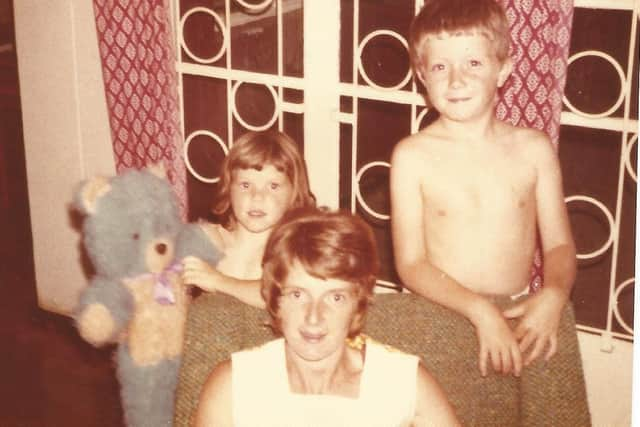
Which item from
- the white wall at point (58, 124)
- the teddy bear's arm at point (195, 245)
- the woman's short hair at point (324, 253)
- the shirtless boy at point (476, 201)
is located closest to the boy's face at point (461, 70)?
the shirtless boy at point (476, 201)

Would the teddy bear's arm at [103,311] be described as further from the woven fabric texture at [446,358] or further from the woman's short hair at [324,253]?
the woman's short hair at [324,253]

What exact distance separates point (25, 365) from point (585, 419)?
177 centimetres

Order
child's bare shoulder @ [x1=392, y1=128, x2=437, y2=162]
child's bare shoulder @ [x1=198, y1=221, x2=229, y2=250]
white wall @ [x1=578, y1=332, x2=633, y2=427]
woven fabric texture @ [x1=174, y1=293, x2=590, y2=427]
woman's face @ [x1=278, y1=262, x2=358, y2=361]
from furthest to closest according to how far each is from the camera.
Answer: white wall @ [x1=578, y1=332, x2=633, y2=427], child's bare shoulder @ [x1=198, y1=221, x2=229, y2=250], child's bare shoulder @ [x1=392, y1=128, x2=437, y2=162], woven fabric texture @ [x1=174, y1=293, x2=590, y2=427], woman's face @ [x1=278, y1=262, x2=358, y2=361]

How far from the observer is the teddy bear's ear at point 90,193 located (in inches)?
62.5

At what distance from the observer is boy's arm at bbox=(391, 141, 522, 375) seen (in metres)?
1.52

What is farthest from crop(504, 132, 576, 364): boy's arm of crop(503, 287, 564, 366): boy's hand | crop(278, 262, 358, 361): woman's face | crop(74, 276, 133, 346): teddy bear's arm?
crop(74, 276, 133, 346): teddy bear's arm

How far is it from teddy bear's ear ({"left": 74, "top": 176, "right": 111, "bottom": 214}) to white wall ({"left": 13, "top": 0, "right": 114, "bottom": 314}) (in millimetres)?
1012

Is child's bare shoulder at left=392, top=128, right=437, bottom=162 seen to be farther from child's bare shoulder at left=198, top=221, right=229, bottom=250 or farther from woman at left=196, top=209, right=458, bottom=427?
child's bare shoulder at left=198, top=221, right=229, bottom=250

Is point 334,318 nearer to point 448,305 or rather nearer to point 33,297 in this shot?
point 448,305

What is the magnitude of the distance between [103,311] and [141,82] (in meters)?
0.80

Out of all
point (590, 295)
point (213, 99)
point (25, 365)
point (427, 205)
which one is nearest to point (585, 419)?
point (427, 205)

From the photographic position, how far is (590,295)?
107 inches

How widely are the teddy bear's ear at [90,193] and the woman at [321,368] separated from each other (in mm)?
400

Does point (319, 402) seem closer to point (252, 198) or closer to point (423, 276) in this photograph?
point (423, 276)
